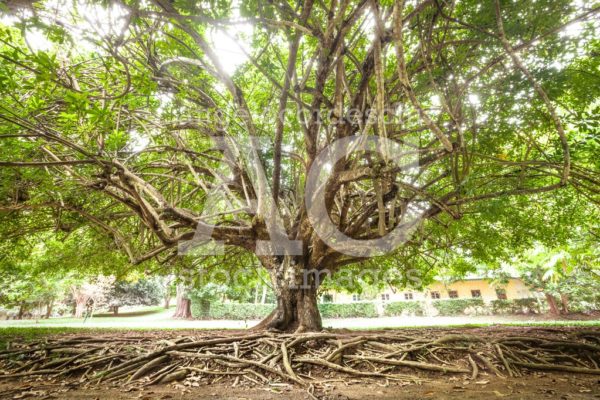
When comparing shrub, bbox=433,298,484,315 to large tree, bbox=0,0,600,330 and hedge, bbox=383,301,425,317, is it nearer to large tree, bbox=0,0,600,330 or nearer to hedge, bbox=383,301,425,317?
hedge, bbox=383,301,425,317

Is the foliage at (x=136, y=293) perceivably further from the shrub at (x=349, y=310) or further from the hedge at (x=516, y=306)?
the hedge at (x=516, y=306)

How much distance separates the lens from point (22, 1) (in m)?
2.19

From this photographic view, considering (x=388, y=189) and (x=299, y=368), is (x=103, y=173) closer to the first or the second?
(x=299, y=368)

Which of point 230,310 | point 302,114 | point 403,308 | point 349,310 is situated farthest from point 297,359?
point 403,308

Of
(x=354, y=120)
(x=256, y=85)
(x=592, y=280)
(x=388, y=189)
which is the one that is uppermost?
(x=256, y=85)

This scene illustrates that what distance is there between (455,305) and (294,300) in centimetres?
2527

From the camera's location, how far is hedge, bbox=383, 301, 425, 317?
27.0 metres

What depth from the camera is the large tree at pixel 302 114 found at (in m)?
2.97

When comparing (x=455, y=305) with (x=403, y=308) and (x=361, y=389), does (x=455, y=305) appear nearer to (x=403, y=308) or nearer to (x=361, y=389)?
(x=403, y=308)

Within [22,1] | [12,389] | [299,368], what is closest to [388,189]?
[299,368]

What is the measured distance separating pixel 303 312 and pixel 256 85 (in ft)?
16.5

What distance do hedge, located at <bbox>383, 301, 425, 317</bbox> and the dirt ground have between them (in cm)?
2558

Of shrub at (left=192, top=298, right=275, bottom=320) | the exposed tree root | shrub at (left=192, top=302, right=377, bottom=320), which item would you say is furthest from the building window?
the exposed tree root

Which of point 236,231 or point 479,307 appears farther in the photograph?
point 479,307
